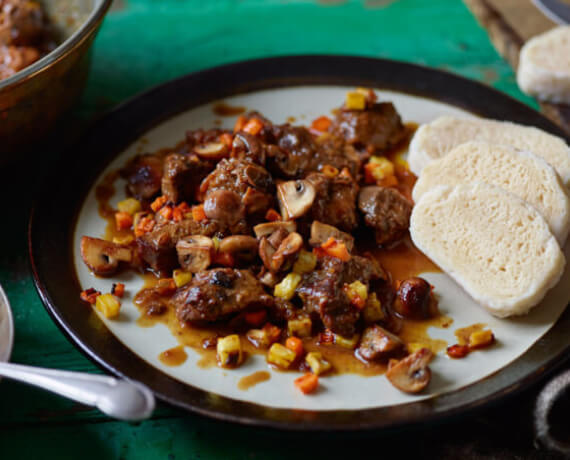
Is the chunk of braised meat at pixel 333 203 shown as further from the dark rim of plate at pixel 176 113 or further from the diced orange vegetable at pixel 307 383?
the dark rim of plate at pixel 176 113

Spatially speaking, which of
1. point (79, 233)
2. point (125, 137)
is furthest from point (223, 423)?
point (125, 137)

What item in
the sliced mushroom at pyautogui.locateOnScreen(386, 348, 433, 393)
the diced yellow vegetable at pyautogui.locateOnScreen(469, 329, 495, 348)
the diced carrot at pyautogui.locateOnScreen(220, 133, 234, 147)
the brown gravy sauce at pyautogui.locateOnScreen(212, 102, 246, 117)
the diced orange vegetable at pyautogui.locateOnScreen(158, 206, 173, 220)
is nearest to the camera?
the sliced mushroom at pyautogui.locateOnScreen(386, 348, 433, 393)

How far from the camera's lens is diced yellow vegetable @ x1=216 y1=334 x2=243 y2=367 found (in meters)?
3.34

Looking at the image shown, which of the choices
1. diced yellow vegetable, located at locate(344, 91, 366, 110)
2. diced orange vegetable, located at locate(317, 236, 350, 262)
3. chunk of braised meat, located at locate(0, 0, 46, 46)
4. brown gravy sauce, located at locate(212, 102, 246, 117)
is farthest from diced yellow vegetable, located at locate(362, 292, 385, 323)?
chunk of braised meat, located at locate(0, 0, 46, 46)

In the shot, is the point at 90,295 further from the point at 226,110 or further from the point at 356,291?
the point at 226,110

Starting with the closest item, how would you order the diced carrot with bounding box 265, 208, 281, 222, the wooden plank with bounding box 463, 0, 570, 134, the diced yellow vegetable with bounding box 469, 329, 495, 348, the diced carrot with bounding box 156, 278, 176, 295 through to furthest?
the diced yellow vegetable with bounding box 469, 329, 495, 348, the diced carrot with bounding box 156, 278, 176, 295, the diced carrot with bounding box 265, 208, 281, 222, the wooden plank with bounding box 463, 0, 570, 134

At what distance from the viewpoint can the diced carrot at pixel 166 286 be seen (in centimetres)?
373

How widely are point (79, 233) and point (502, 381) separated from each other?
259 cm

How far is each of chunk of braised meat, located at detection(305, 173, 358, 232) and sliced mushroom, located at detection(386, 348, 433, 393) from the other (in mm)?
1025

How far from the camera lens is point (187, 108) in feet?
16.4

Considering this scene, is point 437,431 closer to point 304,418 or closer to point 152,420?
point 304,418

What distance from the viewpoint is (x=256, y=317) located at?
3.55 metres

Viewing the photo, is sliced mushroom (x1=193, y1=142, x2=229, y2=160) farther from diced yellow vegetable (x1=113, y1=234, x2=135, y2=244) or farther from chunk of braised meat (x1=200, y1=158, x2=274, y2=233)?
diced yellow vegetable (x1=113, y1=234, x2=135, y2=244)

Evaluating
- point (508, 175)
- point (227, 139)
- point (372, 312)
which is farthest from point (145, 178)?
point (508, 175)
